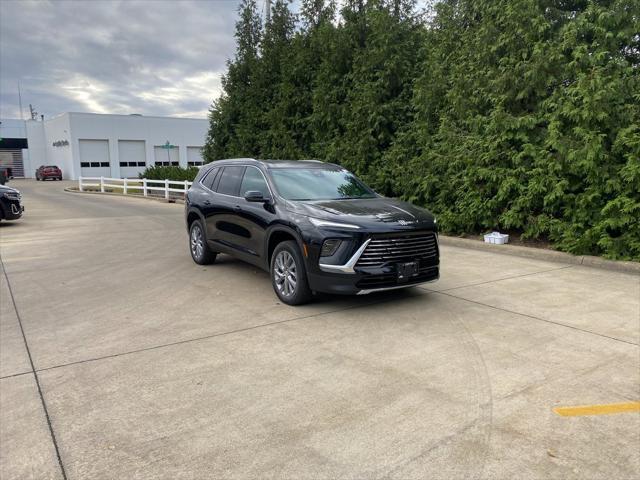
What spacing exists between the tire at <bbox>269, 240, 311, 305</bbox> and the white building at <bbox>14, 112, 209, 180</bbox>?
149ft

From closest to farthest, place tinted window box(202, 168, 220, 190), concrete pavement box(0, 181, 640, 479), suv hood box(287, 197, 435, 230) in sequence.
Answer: concrete pavement box(0, 181, 640, 479)
suv hood box(287, 197, 435, 230)
tinted window box(202, 168, 220, 190)

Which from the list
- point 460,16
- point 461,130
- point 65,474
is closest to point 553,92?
point 461,130

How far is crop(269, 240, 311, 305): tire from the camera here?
586 centimetres

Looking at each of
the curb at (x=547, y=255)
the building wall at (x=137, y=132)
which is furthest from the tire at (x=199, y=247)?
the building wall at (x=137, y=132)

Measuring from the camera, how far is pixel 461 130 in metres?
11.1

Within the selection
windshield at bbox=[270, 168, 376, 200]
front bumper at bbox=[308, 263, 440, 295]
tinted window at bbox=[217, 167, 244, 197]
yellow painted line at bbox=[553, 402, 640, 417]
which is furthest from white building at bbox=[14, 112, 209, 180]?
yellow painted line at bbox=[553, 402, 640, 417]

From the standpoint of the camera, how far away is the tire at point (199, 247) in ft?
27.7

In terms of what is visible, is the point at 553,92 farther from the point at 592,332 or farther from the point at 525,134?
the point at 592,332

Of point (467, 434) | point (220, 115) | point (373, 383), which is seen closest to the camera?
point (467, 434)

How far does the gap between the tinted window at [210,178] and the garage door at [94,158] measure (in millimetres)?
47805

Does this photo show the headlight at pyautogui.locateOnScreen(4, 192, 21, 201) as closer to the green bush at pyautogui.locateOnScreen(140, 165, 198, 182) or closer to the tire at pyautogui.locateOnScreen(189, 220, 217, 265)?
the tire at pyautogui.locateOnScreen(189, 220, 217, 265)

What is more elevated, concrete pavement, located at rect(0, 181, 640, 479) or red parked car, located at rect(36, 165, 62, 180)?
concrete pavement, located at rect(0, 181, 640, 479)

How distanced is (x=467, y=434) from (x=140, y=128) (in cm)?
5662

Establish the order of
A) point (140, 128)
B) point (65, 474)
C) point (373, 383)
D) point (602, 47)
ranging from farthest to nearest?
1. point (140, 128)
2. point (602, 47)
3. point (373, 383)
4. point (65, 474)
